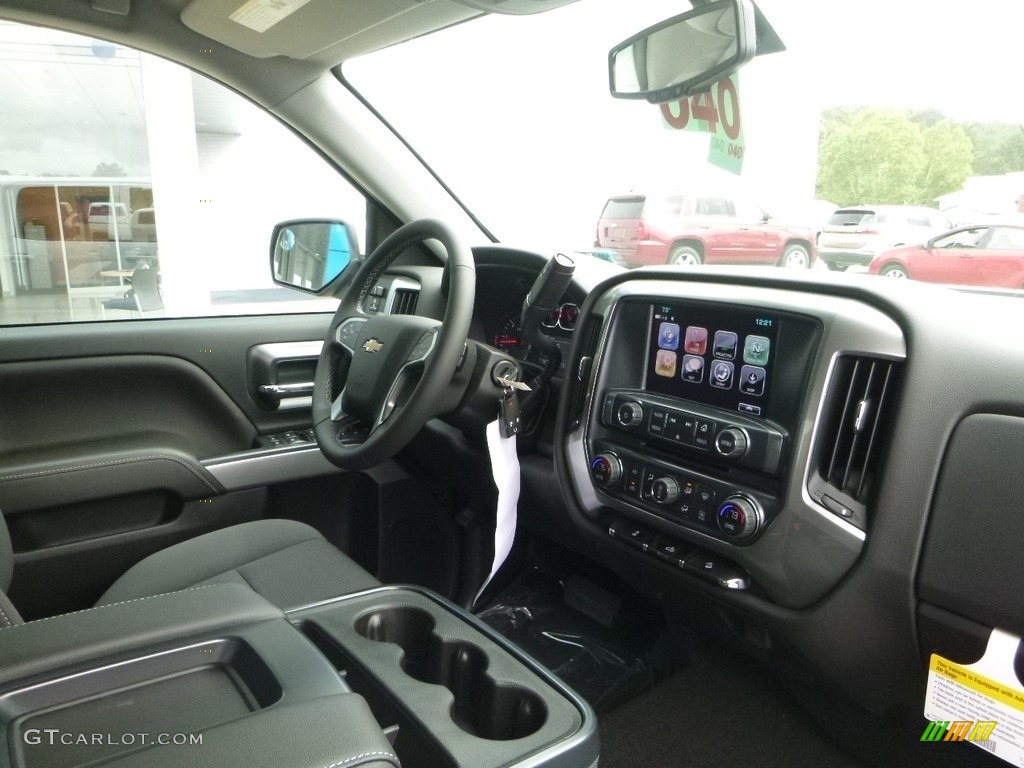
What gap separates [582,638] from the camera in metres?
2.05

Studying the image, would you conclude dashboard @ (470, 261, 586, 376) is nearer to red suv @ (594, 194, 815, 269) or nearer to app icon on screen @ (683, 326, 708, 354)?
red suv @ (594, 194, 815, 269)

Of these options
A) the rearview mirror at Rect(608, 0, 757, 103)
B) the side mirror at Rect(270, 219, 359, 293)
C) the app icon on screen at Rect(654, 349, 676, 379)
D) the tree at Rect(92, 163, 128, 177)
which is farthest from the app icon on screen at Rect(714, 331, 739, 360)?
the tree at Rect(92, 163, 128, 177)

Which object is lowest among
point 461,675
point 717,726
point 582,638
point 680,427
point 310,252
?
point 717,726

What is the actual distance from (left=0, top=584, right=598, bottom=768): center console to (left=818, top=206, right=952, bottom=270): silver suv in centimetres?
108

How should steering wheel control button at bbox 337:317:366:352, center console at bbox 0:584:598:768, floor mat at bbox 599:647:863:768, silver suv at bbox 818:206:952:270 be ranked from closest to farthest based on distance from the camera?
center console at bbox 0:584:598:768 < silver suv at bbox 818:206:952:270 < floor mat at bbox 599:647:863:768 < steering wheel control button at bbox 337:317:366:352

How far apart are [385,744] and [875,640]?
81cm

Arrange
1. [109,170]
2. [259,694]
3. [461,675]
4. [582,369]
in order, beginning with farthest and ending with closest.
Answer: [109,170], [582,369], [461,675], [259,694]

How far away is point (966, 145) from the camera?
1385mm

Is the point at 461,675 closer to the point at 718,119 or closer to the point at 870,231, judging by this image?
the point at 870,231

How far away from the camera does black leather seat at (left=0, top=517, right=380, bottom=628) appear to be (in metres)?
1.49

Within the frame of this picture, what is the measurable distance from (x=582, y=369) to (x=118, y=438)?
1.34m

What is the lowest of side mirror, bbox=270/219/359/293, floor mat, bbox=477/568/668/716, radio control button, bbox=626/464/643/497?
floor mat, bbox=477/568/668/716

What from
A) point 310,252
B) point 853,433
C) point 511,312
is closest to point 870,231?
point 853,433

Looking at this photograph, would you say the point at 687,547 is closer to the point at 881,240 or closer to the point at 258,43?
the point at 881,240
